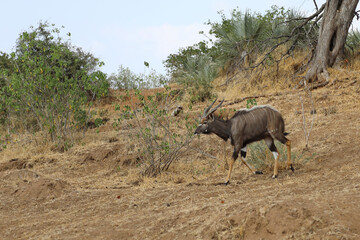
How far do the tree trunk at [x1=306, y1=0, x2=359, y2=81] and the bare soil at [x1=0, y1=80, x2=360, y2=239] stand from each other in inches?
93.0

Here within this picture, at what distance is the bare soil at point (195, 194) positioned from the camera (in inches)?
161

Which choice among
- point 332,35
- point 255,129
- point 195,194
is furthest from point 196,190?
point 332,35

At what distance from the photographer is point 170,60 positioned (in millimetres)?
24156

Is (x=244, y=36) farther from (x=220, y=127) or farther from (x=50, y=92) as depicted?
(x=220, y=127)

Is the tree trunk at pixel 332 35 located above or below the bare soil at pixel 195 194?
above

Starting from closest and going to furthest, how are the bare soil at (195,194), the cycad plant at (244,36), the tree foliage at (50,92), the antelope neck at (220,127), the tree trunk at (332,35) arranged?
the bare soil at (195,194), the antelope neck at (220,127), the tree foliage at (50,92), the tree trunk at (332,35), the cycad plant at (244,36)

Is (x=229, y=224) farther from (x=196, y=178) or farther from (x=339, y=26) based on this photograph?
(x=339, y=26)

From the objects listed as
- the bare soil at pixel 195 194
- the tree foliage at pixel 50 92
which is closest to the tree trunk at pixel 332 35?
the bare soil at pixel 195 194

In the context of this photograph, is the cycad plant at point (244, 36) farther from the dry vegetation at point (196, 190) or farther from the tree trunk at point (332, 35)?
the dry vegetation at point (196, 190)

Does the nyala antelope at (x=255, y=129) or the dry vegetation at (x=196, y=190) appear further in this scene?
the nyala antelope at (x=255, y=129)

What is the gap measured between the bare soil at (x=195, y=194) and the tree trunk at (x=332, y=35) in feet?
7.75

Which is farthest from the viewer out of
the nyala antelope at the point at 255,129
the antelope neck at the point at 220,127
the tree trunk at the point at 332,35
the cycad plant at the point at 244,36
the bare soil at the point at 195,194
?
A: the cycad plant at the point at 244,36

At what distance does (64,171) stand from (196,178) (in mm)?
3528

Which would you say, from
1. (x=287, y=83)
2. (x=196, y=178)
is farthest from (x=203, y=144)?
(x=287, y=83)
